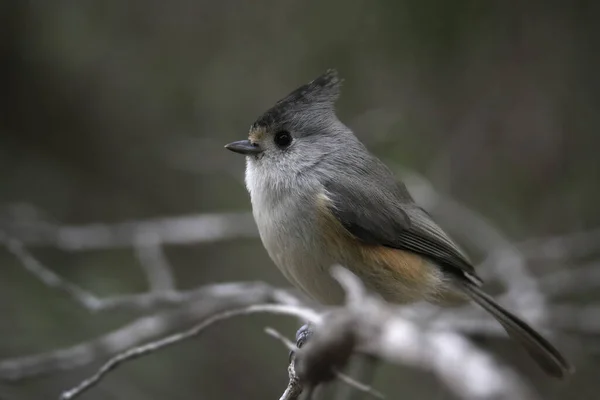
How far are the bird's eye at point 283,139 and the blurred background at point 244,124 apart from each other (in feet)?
4.00

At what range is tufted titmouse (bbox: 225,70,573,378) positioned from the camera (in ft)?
9.66

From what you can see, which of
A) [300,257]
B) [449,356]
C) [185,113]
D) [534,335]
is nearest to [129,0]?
[185,113]

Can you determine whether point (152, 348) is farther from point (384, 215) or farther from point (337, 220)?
point (384, 215)

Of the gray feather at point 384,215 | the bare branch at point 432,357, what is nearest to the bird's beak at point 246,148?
the gray feather at point 384,215

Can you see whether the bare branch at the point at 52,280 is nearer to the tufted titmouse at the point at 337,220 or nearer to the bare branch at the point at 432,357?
the tufted titmouse at the point at 337,220

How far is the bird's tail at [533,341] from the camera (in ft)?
10.6

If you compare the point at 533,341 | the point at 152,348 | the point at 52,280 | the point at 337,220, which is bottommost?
the point at 152,348

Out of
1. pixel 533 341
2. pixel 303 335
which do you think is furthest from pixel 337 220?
pixel 533 341

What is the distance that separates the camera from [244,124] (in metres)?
5.81

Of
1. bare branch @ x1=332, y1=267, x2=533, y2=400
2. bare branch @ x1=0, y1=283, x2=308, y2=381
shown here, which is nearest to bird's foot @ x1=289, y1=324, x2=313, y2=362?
bare branch @ x1=0, y1=283, x2=308, y2=381

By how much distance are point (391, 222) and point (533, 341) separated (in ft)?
2.92

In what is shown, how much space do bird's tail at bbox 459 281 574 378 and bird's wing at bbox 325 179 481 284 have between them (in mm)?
211

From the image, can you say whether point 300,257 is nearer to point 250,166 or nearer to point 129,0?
point 250,166

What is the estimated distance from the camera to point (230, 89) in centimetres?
552
